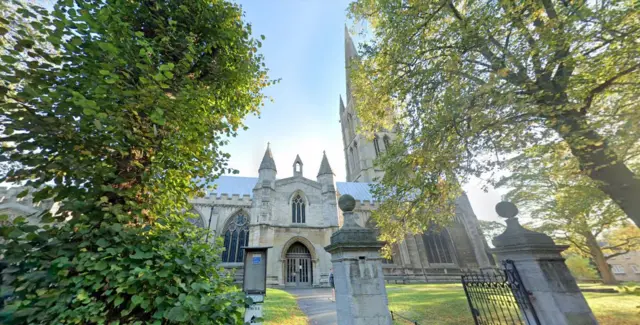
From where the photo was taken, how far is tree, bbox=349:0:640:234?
165 inches

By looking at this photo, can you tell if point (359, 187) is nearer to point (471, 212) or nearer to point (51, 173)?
point (471, 212)

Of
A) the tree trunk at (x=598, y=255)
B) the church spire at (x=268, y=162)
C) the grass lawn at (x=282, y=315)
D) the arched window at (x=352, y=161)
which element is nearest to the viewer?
the grass lawn at (x=282, y=315)

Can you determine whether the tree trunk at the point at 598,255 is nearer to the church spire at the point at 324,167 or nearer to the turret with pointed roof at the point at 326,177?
the turret with pointed roof at the point at 326,177

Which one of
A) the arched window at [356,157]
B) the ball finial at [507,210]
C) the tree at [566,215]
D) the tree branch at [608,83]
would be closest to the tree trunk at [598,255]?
the tree at [566,215]

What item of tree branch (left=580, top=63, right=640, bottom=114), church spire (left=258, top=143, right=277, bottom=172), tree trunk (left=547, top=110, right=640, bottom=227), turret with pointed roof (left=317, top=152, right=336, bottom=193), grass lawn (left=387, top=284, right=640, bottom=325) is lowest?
grass lawn (left=387, top=284, right=640, bottom=325)

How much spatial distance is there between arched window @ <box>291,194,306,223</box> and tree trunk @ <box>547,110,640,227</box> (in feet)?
57.4

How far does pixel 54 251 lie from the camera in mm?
2221

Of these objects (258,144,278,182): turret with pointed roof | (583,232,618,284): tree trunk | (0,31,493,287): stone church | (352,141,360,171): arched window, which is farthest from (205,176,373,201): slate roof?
(583,232,618,284): tree trunk

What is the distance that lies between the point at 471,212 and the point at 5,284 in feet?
96.0

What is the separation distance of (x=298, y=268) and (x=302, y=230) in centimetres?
284

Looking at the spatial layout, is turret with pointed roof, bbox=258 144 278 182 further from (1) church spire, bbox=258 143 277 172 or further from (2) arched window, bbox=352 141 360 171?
(2) arched window, bbox=352 141 360 171

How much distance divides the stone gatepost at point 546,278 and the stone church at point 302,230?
13.5 m

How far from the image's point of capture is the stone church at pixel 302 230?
1820 cm

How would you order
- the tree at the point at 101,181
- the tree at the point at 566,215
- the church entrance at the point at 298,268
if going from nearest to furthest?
1. the tree at the point at 101,181
2. the tree at the point at 566,215
3. the church entrance at the point at 298,268
